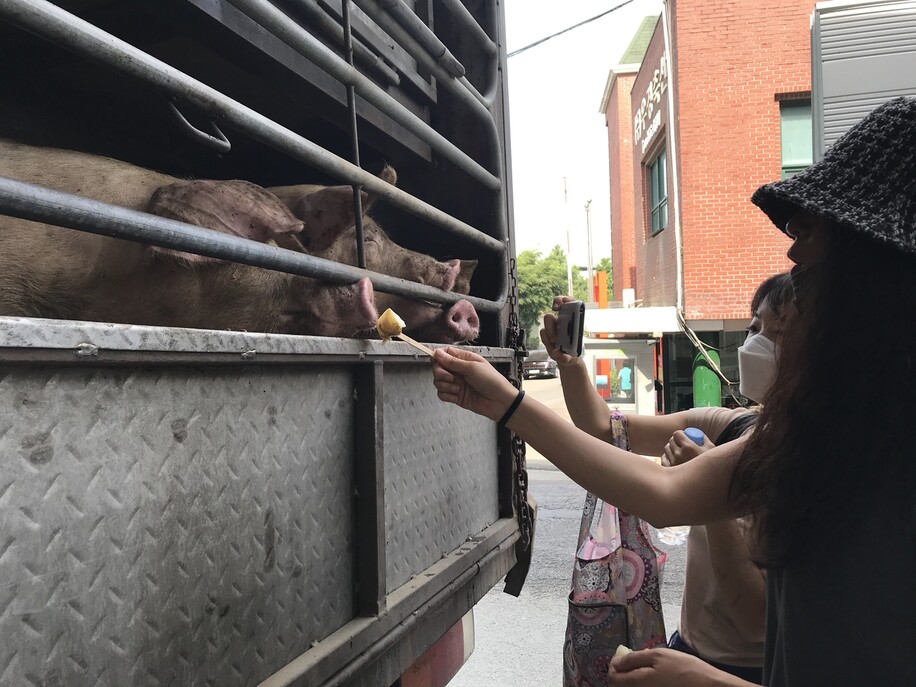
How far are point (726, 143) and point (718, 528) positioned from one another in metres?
12.9

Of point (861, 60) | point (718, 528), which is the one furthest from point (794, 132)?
point (718, 528)

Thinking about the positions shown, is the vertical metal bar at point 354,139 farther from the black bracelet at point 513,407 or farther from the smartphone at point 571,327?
the smartphone at point 571,327

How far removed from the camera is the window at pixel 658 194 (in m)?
16.1

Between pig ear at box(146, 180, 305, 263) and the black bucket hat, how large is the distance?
131 centimetres

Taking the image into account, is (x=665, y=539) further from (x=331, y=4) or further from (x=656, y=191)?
(x=656, y=191)

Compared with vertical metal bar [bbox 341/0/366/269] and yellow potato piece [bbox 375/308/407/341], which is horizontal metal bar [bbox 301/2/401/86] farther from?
yellow potato piece [bbox 375/308/407/341]

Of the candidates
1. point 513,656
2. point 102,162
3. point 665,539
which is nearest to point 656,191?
point 513,656

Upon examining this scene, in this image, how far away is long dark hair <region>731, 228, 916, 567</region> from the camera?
4.45 feet

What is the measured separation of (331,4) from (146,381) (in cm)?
152

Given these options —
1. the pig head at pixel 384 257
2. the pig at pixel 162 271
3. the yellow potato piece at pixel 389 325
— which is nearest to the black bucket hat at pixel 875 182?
the yellow potato piece at pixel 389 325

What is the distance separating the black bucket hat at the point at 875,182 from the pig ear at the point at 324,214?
4.09 feet

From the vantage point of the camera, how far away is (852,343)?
139 centimetres

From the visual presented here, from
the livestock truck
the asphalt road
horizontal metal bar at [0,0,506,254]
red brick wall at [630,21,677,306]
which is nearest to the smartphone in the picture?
the livestock truck

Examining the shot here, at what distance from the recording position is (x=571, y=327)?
268 centimetres
